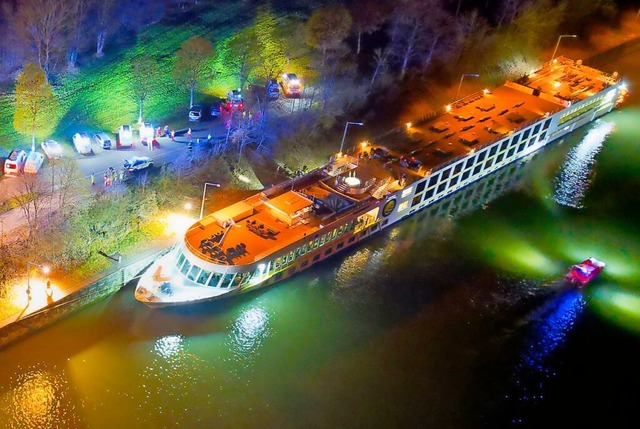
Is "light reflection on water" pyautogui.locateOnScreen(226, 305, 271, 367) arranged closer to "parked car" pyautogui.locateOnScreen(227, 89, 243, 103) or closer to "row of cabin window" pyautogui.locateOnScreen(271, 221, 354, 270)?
"row of cabin window" pyautogui.locateOnScreen(271, 221, 354, 270)

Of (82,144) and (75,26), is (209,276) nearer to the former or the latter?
(82,144)

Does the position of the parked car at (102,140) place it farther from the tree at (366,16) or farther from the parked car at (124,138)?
the tree at (366,16)

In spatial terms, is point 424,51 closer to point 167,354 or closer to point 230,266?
point 230,266

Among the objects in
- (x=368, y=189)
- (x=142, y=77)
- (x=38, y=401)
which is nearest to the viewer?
(x=38, y=401)

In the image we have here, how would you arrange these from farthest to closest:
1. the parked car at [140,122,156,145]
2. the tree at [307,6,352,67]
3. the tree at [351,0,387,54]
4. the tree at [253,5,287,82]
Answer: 1. the tree at [351,0,387,54]
2. the tree at [253,5,287,82]
3. the tree at [307,6,352,67]
4. the parked car at [140,122,156,145]

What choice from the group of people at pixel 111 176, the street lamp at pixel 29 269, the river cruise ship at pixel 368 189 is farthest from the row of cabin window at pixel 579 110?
the street lamp at pixel 29 269

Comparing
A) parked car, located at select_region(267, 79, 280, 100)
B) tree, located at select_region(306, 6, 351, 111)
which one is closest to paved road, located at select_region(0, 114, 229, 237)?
parked car, located at select_region(267, 79, 280, 100)

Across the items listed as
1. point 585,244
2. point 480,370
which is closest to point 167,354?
point 480,370

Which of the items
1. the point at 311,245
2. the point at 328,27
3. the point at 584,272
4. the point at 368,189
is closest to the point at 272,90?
the point at 328,27
